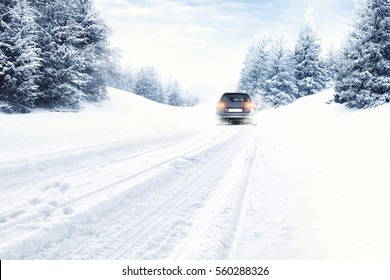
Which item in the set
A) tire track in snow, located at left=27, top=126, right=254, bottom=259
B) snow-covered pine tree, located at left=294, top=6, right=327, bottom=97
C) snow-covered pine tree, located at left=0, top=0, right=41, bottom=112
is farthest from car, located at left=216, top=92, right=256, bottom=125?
snow-covered pine tree, located at left=294, top=6, right=327, bottom=97

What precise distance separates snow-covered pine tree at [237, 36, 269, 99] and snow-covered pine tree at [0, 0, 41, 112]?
1253 inches

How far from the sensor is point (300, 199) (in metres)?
4.82

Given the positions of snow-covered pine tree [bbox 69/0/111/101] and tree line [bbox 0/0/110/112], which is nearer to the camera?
tree line [bbox 0/0/110/112]

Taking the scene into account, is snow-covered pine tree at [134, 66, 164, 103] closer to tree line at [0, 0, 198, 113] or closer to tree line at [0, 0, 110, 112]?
tree line at [0, 0, 198, 113]

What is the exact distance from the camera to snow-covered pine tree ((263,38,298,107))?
37250mm

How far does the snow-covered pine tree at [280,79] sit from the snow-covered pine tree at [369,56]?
17.7 meters

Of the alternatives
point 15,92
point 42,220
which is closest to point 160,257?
point 42,220

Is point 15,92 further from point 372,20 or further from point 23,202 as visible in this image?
point 372,20

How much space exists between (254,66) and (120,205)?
4679cm

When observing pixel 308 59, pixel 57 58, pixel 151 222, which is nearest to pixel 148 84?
pixel 308 59

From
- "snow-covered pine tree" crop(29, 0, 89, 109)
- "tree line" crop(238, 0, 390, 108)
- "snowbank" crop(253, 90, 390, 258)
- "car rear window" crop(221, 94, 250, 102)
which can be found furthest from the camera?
"snow-covered pine tree" crop(29, 0, 89, 109)

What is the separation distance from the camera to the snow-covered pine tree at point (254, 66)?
154 ft

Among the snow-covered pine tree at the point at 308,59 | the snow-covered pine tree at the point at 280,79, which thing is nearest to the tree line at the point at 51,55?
the snow-covered pine tree at the point at 280,79

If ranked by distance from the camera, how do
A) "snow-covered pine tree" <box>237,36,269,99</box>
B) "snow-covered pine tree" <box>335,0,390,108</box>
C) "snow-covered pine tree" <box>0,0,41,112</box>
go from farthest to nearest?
"snow-covered pine tree" <box>237,36,269,99</box>, "snow-covered pine tree" <box>335,0,390,108</box>, "snow-covered pine tree" <box>0,0,41,112</box>
